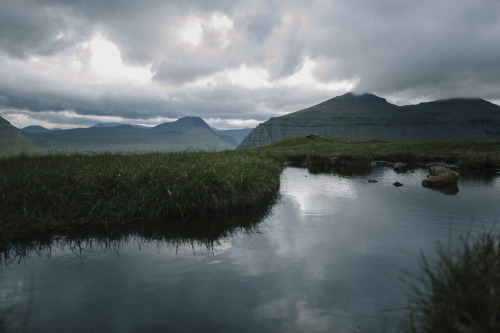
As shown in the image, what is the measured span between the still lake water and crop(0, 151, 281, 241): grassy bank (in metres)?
1.64

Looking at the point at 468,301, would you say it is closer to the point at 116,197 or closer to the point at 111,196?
the point at 116,197

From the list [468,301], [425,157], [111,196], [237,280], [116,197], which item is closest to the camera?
[468,301]

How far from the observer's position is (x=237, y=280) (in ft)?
22.2

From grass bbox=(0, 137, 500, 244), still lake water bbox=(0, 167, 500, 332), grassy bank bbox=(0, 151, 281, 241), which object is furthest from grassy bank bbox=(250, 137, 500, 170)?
grassy bank bbox=(0, 151, 281, 241)

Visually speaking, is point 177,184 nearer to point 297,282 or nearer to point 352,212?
point 297,282

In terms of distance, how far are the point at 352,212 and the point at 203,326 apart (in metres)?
10.1

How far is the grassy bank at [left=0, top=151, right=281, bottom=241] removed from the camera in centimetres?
980

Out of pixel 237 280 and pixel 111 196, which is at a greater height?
pixel 111 196

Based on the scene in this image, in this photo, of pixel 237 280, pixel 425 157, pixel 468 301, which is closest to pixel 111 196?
pixel 237 280

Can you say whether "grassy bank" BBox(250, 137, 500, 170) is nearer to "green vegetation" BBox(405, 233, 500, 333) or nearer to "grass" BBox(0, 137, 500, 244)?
"grass" BBox(0, 137, 500, 244)

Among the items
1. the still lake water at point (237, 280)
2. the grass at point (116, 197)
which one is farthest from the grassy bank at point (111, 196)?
the still lake water at point (237, 280)

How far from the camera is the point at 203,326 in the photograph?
5086mm

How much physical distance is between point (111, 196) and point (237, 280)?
713 centimetres

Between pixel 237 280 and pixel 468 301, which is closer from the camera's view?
pixel 468 301
